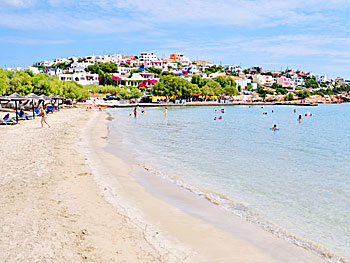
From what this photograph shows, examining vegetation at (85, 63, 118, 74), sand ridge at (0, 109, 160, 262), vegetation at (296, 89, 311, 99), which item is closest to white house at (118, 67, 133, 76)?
vegetation at (85, 63, 118, 74)

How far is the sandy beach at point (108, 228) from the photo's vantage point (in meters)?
5.49

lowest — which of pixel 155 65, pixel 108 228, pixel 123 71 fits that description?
pixel 108 228

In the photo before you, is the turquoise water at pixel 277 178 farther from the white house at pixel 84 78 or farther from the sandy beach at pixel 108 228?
the white house at pixel 84 78

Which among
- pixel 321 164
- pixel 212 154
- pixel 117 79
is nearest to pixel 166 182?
pixel 212 154

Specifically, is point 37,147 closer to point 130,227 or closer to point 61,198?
point 61,198

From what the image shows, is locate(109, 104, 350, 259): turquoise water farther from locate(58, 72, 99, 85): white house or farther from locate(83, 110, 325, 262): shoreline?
locate(58, 72, 99, 85): white house

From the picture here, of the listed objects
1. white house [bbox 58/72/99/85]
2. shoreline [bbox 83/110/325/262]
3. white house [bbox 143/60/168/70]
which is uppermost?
white house [bbox 143/60/168/70]

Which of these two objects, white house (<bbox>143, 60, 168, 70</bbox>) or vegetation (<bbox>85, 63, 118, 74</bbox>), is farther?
white house (<bbox>143, 60, 168, 70</bbox>)

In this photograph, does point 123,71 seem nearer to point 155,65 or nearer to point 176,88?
point 155,65

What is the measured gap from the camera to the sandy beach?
5.49 metres

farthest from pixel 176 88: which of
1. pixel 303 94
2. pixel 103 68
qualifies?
pixel 303 94

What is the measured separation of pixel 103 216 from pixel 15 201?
2316 millimetres

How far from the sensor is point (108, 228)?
21.6ft

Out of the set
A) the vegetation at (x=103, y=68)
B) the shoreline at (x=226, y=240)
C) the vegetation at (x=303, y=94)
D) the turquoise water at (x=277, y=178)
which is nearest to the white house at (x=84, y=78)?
the vegetation at (x=103, y=68)
